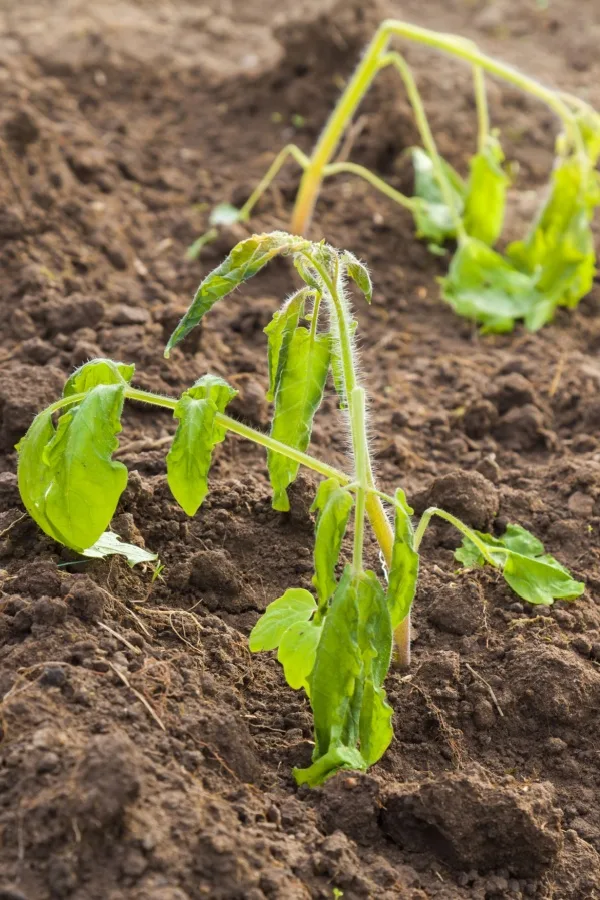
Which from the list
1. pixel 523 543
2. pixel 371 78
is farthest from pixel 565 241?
pixel 523 543

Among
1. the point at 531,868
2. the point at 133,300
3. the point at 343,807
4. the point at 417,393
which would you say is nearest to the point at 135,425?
the point at 133,300

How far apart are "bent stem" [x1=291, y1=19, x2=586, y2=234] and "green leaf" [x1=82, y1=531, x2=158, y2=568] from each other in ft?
7.30

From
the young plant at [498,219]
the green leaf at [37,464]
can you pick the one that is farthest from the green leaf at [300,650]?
the young plant at [498,219]

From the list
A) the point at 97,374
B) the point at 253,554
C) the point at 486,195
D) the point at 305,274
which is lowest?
the point at 253,554

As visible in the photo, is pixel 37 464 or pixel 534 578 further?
pixel 534 578

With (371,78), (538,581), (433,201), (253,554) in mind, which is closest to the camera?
(538,581)

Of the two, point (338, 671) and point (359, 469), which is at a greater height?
point (359, 469)

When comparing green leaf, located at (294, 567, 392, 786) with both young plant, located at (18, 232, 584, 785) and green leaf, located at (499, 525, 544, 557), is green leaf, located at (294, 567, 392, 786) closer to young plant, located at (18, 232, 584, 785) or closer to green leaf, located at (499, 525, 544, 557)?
young plant, located at (18, 232, 584, 785)

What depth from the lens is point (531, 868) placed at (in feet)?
7.93

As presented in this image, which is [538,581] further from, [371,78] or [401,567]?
[371,78]

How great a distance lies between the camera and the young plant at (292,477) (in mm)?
2248

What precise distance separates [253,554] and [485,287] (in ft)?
6.73

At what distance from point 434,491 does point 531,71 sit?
4.05 metres

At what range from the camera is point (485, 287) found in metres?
4.66
